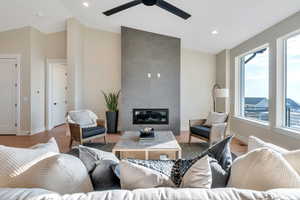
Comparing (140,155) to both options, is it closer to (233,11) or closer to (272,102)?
(272,102)

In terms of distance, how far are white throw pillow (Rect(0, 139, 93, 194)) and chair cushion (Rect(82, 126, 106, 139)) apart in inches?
124

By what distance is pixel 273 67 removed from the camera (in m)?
3.68

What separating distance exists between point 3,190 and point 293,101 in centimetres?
410

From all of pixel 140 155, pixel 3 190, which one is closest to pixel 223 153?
pixel 3 190

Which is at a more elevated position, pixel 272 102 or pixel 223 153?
pixel 272 102

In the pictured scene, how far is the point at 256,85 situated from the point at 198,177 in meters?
4.23

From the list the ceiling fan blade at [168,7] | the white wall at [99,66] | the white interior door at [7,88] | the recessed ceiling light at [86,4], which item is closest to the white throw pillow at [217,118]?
the ceiling fan blade at [168,7]

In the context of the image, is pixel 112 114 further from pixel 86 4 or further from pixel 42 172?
pixel 42 172

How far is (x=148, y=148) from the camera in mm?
2912

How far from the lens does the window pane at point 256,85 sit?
415 centimetres

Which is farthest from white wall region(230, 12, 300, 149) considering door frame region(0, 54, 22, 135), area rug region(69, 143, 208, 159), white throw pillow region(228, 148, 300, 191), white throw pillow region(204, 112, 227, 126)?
door frame region(0, 54, 22, 135)

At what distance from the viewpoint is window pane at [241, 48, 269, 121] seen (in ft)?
13.6

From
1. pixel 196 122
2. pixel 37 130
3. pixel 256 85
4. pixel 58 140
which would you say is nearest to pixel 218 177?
pixel 196 122

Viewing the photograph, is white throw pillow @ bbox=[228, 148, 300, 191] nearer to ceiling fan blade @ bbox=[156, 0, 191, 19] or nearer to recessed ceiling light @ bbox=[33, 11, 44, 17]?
ceiling fan blade @ bbox=[156, 0, 191, 19]
